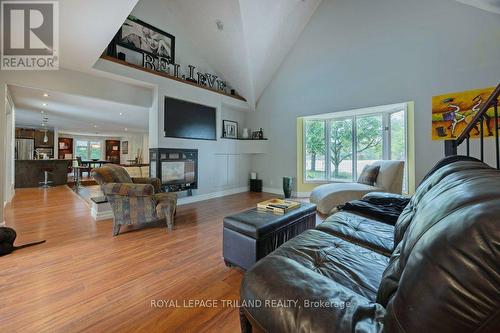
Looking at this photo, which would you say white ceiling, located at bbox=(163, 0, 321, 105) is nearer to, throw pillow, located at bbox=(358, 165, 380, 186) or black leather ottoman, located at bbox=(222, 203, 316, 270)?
throw pillow, located at bbox=(358, 165, 380, 186)

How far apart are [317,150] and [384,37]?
2.47 m

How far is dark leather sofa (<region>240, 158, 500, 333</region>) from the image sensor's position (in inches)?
17.2

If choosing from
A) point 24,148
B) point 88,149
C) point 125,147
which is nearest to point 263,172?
point 24,148

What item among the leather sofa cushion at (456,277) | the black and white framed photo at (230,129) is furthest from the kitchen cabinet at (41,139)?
the leather sofa cushion at (456,277)

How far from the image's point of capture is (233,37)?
4.13m

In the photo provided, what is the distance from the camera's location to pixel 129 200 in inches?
102

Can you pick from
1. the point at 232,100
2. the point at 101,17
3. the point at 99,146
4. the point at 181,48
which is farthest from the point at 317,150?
the point at 99,146

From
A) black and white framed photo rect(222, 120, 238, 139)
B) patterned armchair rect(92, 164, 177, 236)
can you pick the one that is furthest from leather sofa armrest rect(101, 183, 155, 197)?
black and white framed photo rect(222, 120, 238, 139)

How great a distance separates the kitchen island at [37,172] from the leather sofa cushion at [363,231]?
26.2 feet

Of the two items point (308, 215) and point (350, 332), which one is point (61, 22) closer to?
point (308, 215)

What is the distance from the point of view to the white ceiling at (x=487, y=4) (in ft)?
9.02

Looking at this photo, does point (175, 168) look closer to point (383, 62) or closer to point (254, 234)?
point (254, 234)

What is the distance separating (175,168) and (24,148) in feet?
27.1

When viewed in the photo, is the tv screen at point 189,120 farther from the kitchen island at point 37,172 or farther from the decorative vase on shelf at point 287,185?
the kitchen island at point 37,172
